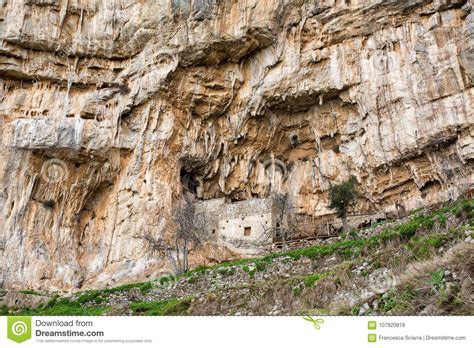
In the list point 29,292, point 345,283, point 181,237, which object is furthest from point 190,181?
point 345,283

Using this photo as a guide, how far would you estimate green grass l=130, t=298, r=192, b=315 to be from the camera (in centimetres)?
1599

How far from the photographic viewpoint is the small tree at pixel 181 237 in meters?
26.4

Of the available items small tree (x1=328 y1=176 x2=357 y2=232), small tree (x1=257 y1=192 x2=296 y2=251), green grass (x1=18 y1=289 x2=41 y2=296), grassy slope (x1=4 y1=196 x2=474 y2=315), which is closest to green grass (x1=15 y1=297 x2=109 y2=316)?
grassy slope (x1=4 y1=196 x2=474 y2=315)

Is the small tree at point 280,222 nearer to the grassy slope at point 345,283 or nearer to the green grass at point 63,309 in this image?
the grassy slope at point 345,283

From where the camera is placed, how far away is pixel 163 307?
16.9m

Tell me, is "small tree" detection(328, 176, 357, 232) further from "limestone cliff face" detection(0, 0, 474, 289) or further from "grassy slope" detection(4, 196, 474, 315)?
"grassy slope" detection(4, 196, 474, 315)

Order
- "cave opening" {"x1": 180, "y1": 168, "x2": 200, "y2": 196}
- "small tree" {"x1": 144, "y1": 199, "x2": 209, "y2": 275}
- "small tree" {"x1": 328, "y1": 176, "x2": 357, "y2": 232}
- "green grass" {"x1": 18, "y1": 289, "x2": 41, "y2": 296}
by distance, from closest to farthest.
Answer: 1. "green grass" {"x1": 18, "y1": 289, "x2": 41, "y2": 296}
2. "small tree" {"x1": 328, "y1": 176, "x2": 357, "y2": 232}
3. "small tree" {"x1": 144, "y1": 199, "x2": 209, "y2": 275}
4. "cave opening" {"x1": 180, "y1": 168, "x2": 200, "y2": 196}

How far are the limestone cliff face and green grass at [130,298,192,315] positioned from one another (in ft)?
29.3

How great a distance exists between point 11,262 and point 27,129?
765cm

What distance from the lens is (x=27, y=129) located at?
29.9 metres

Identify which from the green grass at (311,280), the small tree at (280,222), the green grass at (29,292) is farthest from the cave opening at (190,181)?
the green grass at (311,280)
